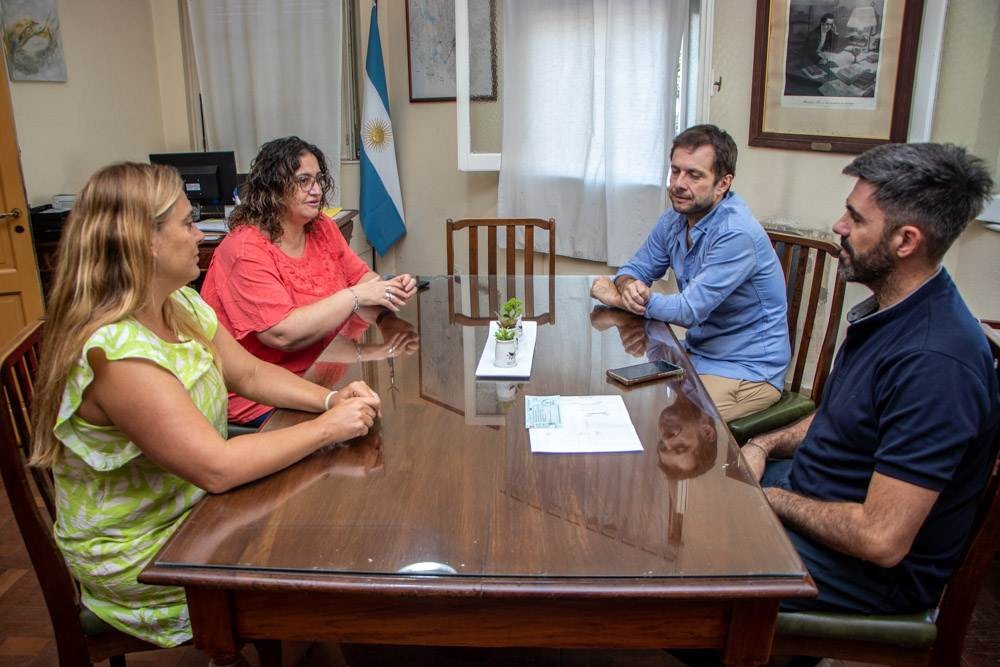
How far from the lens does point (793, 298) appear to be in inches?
93.0

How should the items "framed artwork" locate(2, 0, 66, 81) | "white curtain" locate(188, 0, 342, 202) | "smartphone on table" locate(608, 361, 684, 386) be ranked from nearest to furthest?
"smartphone on table" locate(608, 361, 684, 386), "framed artwork" locate(2, 0, 66, 81), "white curtain" locate(188, 0, 342, 202)

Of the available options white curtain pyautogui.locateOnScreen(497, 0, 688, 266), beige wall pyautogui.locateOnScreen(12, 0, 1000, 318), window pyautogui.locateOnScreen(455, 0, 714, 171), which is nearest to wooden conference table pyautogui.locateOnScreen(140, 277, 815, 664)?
beige wall pyautogui.locateOnScreen(12, 0, 1000, 318)

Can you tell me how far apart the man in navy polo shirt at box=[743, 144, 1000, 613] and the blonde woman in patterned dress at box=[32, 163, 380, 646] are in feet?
2.76

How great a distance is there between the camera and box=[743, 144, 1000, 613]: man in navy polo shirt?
1.18 m

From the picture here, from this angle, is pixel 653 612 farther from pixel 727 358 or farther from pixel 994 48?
pixel 994 48

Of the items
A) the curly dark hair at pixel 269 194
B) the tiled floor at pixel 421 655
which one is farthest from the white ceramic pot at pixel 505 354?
the curly dark hair at pixel 269 194

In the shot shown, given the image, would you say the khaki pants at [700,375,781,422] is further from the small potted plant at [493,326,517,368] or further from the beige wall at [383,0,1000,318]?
the beige wall at [383,0,1000,318]

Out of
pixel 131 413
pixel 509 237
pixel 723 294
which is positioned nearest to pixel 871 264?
pixel 723 294

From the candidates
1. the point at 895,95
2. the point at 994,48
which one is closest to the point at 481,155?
the point at 895,95

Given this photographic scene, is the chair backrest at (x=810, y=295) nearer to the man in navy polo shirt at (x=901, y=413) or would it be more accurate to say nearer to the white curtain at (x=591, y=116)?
the man in navy polo shirt at (x=901, y=413)

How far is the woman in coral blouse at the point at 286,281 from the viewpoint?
80.3 inches

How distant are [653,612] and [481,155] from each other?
3.21 metres

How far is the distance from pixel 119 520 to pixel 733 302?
1.62 m

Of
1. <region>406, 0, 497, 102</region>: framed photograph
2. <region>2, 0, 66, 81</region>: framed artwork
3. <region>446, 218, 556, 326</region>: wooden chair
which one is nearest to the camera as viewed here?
<region>446, 218, 556, 326</region>: wooden chair
